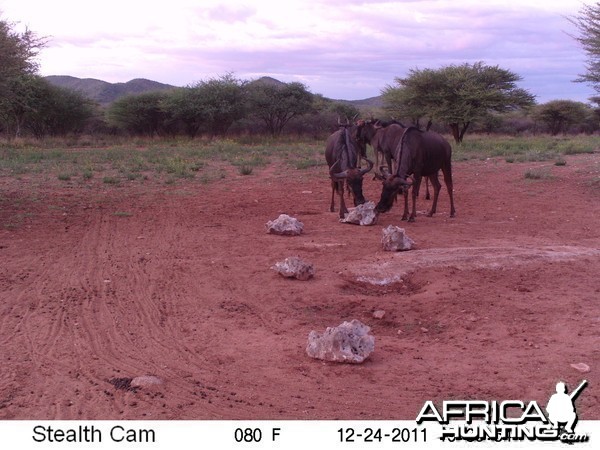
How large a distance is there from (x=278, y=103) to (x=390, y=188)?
35.7m

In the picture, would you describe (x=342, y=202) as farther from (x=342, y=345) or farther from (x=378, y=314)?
(x=342, y=345)

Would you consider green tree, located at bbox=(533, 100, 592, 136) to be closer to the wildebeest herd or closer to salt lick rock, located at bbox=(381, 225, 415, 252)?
the wildebeest herd

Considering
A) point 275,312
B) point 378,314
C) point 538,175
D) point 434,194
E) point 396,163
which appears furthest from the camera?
point 538,175

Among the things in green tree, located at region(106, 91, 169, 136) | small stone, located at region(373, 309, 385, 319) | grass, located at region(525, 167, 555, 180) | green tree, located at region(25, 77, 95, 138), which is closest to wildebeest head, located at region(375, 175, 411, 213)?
small stone, located at region(373, 309, 385, 319)

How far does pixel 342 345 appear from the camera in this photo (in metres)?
5.95

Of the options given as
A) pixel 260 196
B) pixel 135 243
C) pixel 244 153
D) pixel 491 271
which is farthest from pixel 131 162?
pixel 491 271

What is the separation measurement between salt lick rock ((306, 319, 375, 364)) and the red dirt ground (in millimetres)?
85

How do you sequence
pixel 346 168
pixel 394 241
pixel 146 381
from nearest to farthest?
pixel 146 381
pixel 394 241
pixel 346 168

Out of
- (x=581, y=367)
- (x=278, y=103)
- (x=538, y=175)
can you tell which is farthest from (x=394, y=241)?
(x=278, y=103)

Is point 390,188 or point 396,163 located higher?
point 396,163

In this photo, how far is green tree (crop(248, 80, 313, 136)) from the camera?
154 ft

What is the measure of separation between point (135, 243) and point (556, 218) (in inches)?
307

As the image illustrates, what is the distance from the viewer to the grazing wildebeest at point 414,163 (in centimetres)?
1239

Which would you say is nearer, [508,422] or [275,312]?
[508,422]
